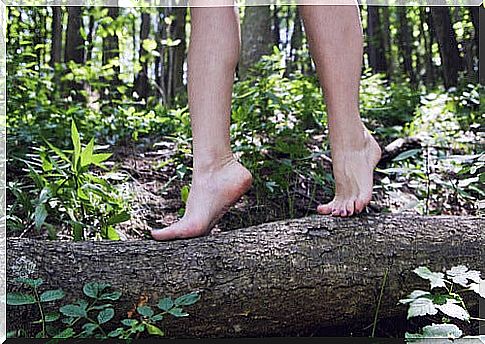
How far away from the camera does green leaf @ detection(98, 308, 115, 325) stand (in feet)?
3.68

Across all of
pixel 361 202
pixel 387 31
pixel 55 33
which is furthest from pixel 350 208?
pixel 387 31

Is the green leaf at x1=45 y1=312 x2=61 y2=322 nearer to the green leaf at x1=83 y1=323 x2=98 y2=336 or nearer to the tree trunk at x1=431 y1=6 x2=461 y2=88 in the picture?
the green leaf at x1=83 y1=323 x2=98 y2=336

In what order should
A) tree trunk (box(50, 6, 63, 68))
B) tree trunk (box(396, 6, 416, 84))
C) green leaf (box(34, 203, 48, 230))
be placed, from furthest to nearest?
tree trunk (box(396, 6, 416, 84)) → tree trunk (box(50, 6, 63, 68)) → green leaf (box(34, 203, 48, 230))

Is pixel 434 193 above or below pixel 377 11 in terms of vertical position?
below

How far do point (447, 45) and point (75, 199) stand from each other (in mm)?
3990

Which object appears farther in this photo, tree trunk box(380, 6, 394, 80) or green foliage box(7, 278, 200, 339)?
tree trunk box(380, 6, 394, 80)

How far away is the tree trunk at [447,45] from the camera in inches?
198

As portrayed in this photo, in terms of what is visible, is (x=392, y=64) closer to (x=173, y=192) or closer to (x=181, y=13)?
(x=181, y=13)

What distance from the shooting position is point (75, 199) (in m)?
1.89

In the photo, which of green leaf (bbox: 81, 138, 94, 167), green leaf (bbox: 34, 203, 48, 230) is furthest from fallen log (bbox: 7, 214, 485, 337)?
green leaf (bbox: 81, 138, 94, 167)

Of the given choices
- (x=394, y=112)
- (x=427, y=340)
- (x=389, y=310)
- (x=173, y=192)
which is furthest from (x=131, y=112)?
(x=427, y=340)

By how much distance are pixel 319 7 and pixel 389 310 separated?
0.68m

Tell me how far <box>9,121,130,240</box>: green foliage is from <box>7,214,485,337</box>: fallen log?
365 mm

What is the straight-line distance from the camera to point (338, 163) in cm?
146
